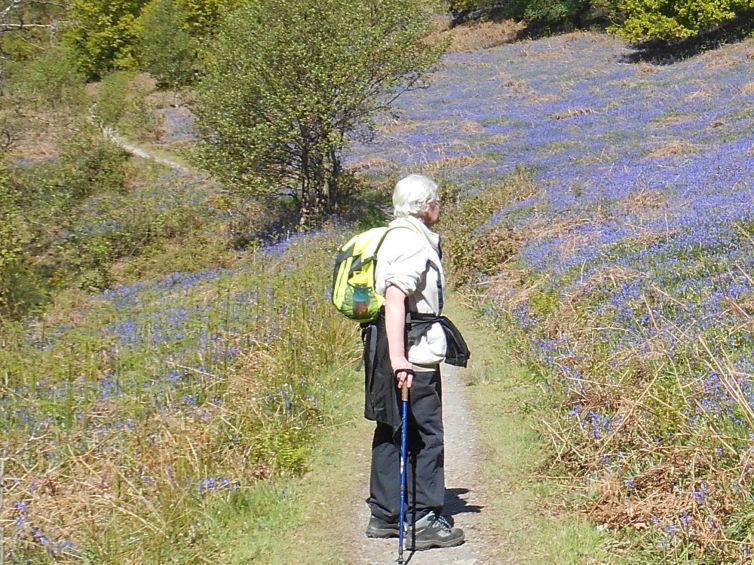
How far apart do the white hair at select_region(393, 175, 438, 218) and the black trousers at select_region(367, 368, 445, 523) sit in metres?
0.94

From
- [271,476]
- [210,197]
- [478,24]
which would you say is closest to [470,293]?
[271,476]

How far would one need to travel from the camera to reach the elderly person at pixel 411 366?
14.8 feet

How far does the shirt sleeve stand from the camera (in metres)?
4.47

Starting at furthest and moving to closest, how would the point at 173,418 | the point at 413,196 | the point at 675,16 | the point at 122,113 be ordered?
the point at 122,113
the point at 675,16
the point at 173,418
the point at 413,196

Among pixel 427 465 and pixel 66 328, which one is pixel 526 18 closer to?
pixel 66 328

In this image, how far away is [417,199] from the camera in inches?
183

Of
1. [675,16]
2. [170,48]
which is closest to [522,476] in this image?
[675,16]

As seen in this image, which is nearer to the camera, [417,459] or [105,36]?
[417,459]

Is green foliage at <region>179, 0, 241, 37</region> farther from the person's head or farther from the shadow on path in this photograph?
the person's head

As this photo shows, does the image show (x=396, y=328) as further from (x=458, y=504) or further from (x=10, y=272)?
(x=10, y=272)

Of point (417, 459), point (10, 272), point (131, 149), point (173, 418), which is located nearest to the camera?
point (417, 459)

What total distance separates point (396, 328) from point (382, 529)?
1.45 meters

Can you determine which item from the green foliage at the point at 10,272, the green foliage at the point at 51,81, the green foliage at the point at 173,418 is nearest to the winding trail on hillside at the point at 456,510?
the green foliage at the point at 173,418

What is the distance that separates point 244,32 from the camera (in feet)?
58.2
